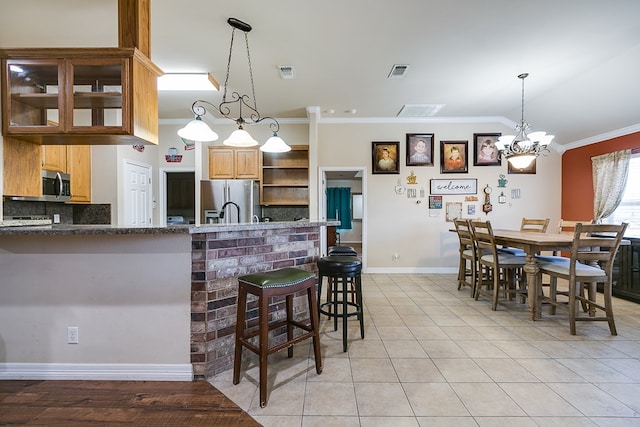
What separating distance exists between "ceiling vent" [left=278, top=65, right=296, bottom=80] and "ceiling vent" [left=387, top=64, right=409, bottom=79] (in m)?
1.18

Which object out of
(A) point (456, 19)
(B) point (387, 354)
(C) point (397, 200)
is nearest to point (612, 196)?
(C) point (397, 200)

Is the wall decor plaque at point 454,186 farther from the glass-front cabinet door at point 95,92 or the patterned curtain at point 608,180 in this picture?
the glass-front cabinet door at point 95,92

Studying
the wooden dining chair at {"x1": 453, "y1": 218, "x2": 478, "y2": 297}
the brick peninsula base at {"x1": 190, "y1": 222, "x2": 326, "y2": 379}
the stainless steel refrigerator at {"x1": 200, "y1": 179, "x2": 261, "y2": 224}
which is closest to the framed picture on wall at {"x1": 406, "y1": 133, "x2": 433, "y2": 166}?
the wooden dining chair at {"x1": 453, "y1": 218, "x2": 478, "y2": 297}

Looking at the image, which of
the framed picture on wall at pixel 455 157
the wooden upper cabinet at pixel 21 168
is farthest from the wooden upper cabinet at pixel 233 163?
the framed picture on wall at pixel 455 157

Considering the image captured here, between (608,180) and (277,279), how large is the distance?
5245 mm

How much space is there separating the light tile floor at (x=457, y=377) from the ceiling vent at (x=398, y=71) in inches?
111

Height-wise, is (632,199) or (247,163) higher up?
(247,163)

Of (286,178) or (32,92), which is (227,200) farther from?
(32,92)

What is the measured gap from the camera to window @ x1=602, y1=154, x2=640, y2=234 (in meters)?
4.03

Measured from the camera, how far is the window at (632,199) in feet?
13.2

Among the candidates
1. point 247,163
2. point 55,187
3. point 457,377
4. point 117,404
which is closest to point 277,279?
point 117,404

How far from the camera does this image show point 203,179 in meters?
5.01

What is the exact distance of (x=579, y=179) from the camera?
484 cm

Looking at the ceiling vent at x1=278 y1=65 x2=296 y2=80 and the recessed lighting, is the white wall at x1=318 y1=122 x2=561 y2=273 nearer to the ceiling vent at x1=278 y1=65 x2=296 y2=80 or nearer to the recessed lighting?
the ceiling vent at x1=278 y1=65 x2=296 y2=80
